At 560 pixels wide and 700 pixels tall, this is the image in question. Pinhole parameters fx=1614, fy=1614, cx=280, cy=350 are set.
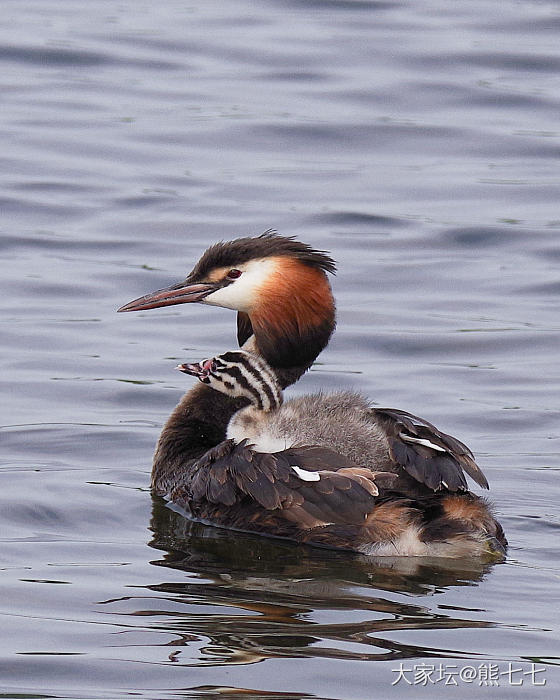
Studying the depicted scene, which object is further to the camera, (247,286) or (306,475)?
(247,286)

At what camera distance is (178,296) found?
267 inches

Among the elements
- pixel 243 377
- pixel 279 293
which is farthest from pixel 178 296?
pixel 243 377

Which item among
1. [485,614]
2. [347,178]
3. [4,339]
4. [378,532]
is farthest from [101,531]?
[347,178]

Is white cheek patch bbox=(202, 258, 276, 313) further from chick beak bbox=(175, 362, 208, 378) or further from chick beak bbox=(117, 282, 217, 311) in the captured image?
chick beak bbox=(175, 362, 208, 378)

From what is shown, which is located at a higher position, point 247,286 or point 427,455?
point 247,286

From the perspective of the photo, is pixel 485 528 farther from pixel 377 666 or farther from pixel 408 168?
pixel 408 168

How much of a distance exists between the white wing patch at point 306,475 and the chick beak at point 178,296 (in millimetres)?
1261

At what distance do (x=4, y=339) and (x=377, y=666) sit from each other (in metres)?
4.60

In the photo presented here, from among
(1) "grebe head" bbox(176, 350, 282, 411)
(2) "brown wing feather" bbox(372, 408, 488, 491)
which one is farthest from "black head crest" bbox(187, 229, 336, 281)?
(2) "brown wing feather" bbox(372, 408, 488, 491)

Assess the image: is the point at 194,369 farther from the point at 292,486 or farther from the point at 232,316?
the point at 232,316

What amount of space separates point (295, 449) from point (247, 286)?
1.02 meters

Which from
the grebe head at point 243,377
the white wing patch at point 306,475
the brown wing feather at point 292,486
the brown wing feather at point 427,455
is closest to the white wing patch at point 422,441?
the brown wing feather at point 427,455

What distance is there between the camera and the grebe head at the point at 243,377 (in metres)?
6.36

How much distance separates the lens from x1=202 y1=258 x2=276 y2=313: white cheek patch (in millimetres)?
6570
